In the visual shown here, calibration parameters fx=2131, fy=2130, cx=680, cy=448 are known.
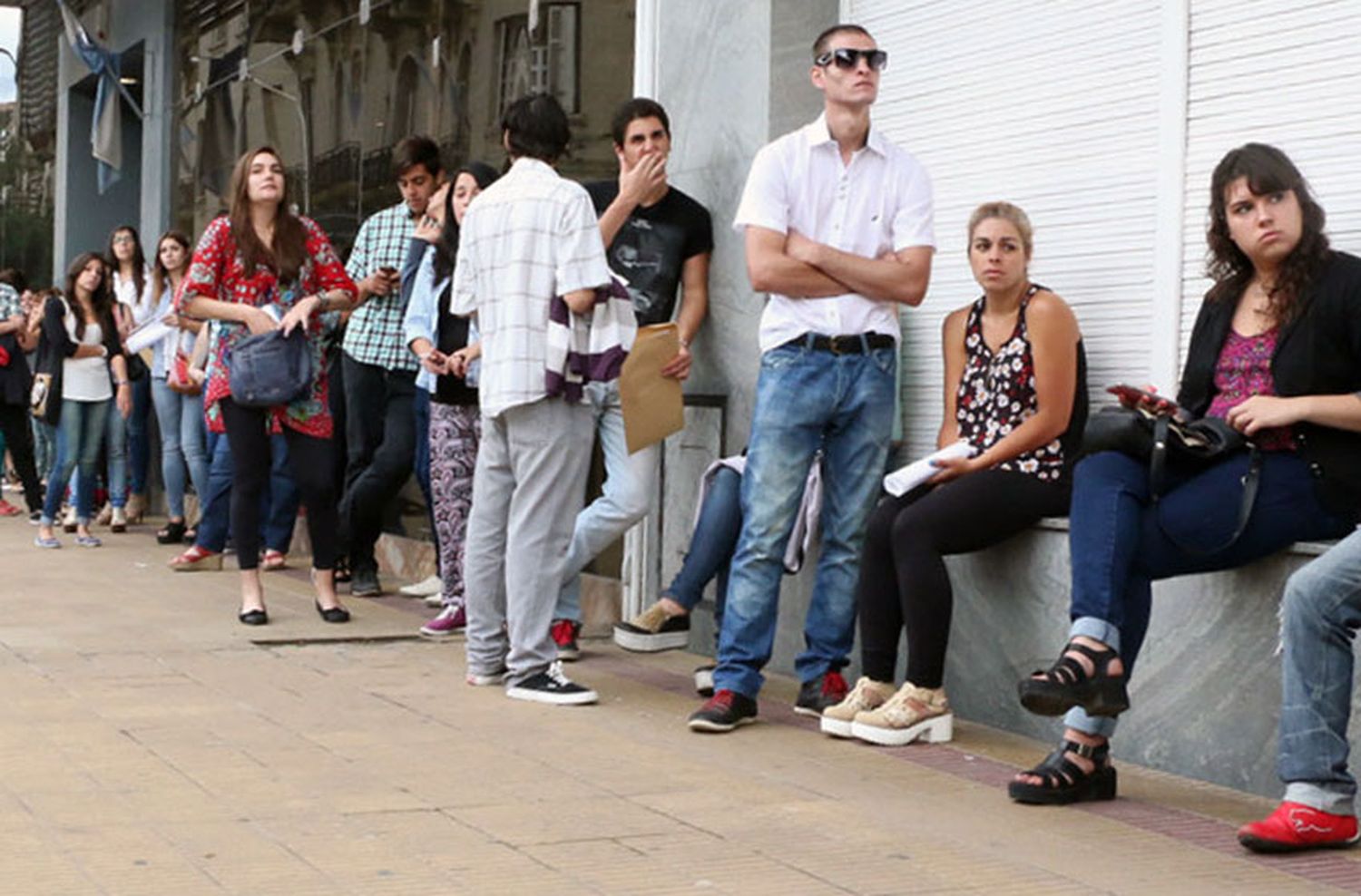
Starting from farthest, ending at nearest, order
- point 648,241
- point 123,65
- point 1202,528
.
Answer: point 123,65, point 648,241, point 1202,528

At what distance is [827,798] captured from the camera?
5395 millimetres

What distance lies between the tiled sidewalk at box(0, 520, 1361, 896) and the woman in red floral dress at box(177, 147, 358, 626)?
1081mm

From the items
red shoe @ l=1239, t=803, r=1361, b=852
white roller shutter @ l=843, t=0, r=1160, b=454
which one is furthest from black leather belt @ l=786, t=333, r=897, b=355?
red shoe @ l=1239, t=803, r=1361, b=852

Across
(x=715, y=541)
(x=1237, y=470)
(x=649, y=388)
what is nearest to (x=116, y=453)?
(x=649, y=388)

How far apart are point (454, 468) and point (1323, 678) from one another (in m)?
4.59

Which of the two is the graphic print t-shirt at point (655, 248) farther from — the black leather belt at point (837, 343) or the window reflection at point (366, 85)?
the black leather belt at point (837, 343)

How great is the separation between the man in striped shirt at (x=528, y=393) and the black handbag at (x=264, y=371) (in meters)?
1.49

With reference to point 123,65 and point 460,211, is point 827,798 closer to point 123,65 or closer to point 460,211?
point 460,211

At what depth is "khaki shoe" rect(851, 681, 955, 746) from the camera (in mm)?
6188

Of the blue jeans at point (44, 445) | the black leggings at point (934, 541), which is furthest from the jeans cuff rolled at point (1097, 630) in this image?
the blue jeans at point (44, 445)

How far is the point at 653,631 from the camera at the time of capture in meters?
7.70

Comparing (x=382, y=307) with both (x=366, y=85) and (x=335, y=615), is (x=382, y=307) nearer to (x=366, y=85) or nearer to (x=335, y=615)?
(x=335, y=615)

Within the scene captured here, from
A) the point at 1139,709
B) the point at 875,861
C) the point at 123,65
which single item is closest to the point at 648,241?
the point at 1139,709

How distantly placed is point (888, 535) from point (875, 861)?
1.84 m
